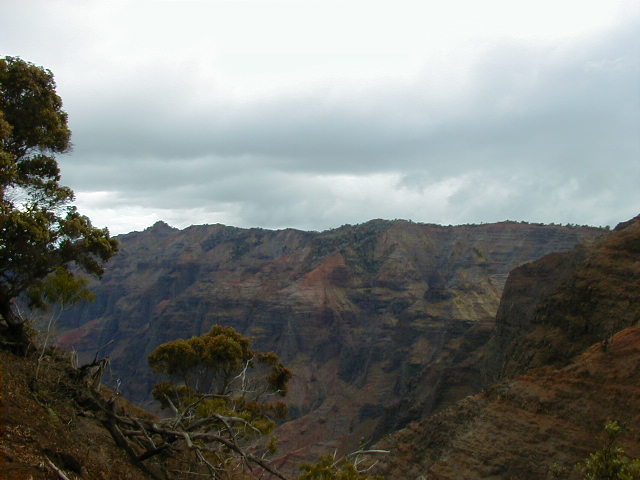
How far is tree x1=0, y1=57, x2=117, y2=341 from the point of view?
16156 mm

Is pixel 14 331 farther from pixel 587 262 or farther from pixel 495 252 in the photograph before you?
pixel 495 252

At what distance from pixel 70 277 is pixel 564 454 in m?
21.3

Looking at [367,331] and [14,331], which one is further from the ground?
[14,331]

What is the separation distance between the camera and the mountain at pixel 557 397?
22203 millimetres

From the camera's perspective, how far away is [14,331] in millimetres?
17656

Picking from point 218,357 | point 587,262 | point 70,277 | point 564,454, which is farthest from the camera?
point 587,262

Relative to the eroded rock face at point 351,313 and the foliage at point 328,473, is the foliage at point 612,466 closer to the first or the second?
the foliage at point 328,473

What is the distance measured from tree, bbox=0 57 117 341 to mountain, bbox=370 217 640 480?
62.9ft

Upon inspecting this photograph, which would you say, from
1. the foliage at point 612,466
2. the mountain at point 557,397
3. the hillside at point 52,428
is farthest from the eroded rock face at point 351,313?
the hillside at point 52,428

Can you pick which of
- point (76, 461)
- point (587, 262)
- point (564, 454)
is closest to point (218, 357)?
point (76, 461)

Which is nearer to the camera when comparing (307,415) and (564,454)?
(564,454)

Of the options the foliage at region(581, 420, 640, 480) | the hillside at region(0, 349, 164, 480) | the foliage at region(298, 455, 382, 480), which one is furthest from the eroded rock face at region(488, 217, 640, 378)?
the hillside at region(0, 349, 164, 480)

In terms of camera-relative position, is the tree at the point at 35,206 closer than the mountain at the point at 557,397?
Yes

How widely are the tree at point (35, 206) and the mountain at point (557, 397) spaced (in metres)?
19.2
